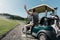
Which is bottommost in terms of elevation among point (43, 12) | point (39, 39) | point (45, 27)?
point (39, 39)

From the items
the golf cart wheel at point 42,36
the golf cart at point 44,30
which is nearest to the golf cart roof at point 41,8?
the golf cart at point 44,30

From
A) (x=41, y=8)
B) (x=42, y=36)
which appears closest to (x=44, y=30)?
(x=42, y=36)

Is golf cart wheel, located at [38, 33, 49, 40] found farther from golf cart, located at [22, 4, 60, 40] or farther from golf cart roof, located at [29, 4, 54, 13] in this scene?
golf cart roof, located at [29, 4, 54, 13]

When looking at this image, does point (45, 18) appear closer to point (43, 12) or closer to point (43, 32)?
point (43, 32)

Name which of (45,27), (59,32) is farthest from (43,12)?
(59,32)

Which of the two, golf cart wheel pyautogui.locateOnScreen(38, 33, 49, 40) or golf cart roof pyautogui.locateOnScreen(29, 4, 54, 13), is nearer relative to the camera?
golf cart wheel pyautogui.locateOnScreen(38, 33, 49, 40)

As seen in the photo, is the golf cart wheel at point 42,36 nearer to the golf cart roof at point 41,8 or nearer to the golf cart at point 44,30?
the golf cart at point 44,30

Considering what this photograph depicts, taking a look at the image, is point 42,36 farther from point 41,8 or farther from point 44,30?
point 41,8

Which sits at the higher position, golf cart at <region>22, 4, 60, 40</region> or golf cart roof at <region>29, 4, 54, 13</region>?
golf cart roof at <region>29, 4, 54, 13</region>

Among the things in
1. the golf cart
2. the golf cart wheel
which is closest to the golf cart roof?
the golf cart

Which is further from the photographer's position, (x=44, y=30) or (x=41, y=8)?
(x=41, y=8)

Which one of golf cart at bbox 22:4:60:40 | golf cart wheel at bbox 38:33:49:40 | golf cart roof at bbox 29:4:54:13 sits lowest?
golf cart wheel at bbox 38:33:49:40

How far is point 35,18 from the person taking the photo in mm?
12820

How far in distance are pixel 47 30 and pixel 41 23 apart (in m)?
0.66
